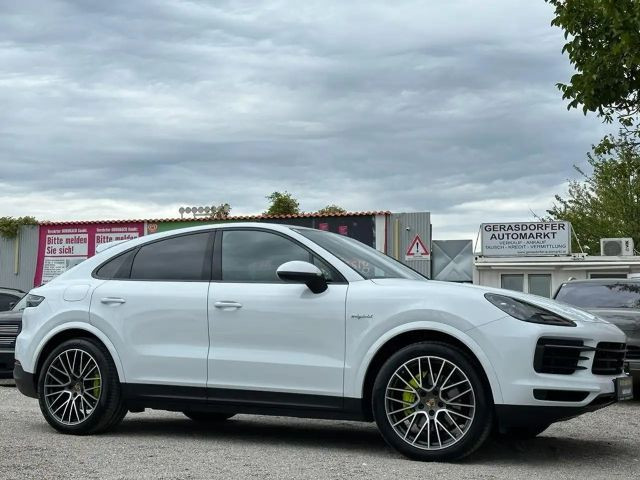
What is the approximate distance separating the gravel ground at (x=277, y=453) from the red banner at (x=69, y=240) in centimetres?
2476

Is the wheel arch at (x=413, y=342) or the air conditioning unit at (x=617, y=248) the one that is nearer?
the wheel arch at (x=413, y=342)

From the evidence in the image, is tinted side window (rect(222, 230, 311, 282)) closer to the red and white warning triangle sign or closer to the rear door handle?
the rear door handle

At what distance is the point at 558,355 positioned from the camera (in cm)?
639

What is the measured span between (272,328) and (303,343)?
0.27 m

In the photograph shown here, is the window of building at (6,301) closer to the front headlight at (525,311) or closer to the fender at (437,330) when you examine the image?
the fender at (437,330)

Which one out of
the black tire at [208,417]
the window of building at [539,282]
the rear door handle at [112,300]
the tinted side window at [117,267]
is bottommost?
the black tire at [208,417]

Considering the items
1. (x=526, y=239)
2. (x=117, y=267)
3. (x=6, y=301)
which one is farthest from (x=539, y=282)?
(x=117, y=267)

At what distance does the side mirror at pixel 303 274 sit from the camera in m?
6.94

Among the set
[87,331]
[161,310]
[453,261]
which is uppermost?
[453,261]

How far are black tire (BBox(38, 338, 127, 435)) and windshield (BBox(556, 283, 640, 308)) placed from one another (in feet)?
24.1

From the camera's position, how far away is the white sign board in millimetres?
29438

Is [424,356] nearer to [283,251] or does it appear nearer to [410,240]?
[283,251]

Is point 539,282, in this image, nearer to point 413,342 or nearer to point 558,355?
point 413,342

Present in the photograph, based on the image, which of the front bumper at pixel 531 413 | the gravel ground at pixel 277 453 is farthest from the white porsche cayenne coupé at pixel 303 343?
the gravel ground at pixel 277 453
